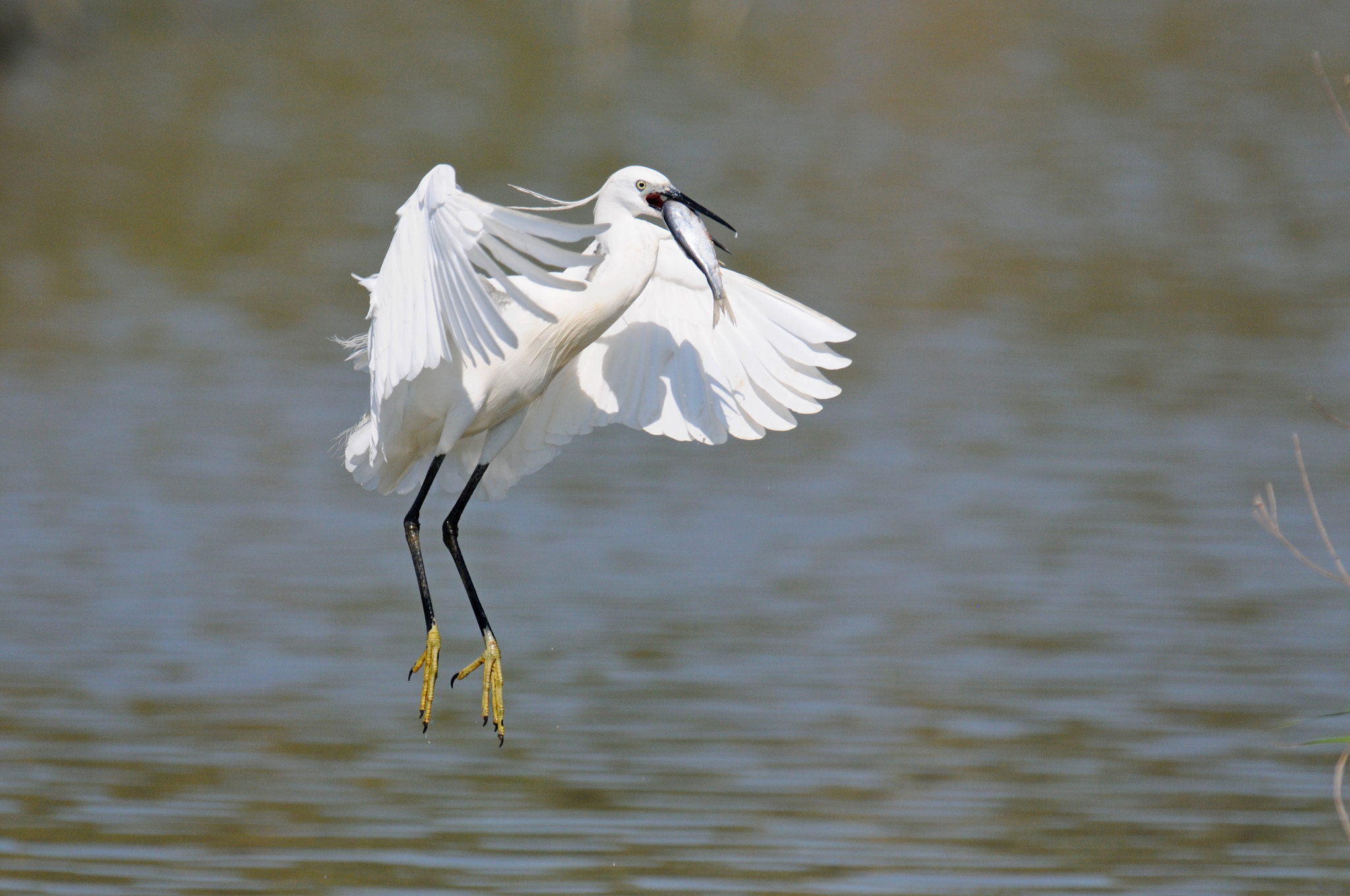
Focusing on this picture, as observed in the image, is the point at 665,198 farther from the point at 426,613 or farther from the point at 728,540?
the point at 728,540

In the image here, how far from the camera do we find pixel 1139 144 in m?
21.5

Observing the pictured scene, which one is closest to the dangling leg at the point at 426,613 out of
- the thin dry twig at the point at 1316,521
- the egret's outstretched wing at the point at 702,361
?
the egret's outstretched wing at the point at 702,361

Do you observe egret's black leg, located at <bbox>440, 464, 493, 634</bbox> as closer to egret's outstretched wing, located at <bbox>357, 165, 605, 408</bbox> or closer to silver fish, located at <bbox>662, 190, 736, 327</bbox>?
egret's outstretched wing, located at <bbox>357, 165, 605, 408</bbox>

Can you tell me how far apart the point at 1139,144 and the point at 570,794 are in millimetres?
15499

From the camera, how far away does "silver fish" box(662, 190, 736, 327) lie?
5.99m

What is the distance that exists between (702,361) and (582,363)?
1.41 feet

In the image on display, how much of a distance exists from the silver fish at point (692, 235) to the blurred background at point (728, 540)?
2.17 metres

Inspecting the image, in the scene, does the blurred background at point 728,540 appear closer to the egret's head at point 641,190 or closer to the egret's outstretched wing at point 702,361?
the egret's outstretched wing at point 702,361

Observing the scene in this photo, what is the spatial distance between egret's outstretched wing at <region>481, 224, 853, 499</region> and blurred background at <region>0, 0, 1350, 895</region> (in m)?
Answer: 1.59

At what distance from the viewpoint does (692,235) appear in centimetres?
600

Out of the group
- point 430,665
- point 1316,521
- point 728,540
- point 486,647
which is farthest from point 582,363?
point 728,540

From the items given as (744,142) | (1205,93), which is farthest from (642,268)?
(1205,93)

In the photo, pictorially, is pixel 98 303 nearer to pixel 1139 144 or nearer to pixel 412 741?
pixel 412 741

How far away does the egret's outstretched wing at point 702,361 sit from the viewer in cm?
659
